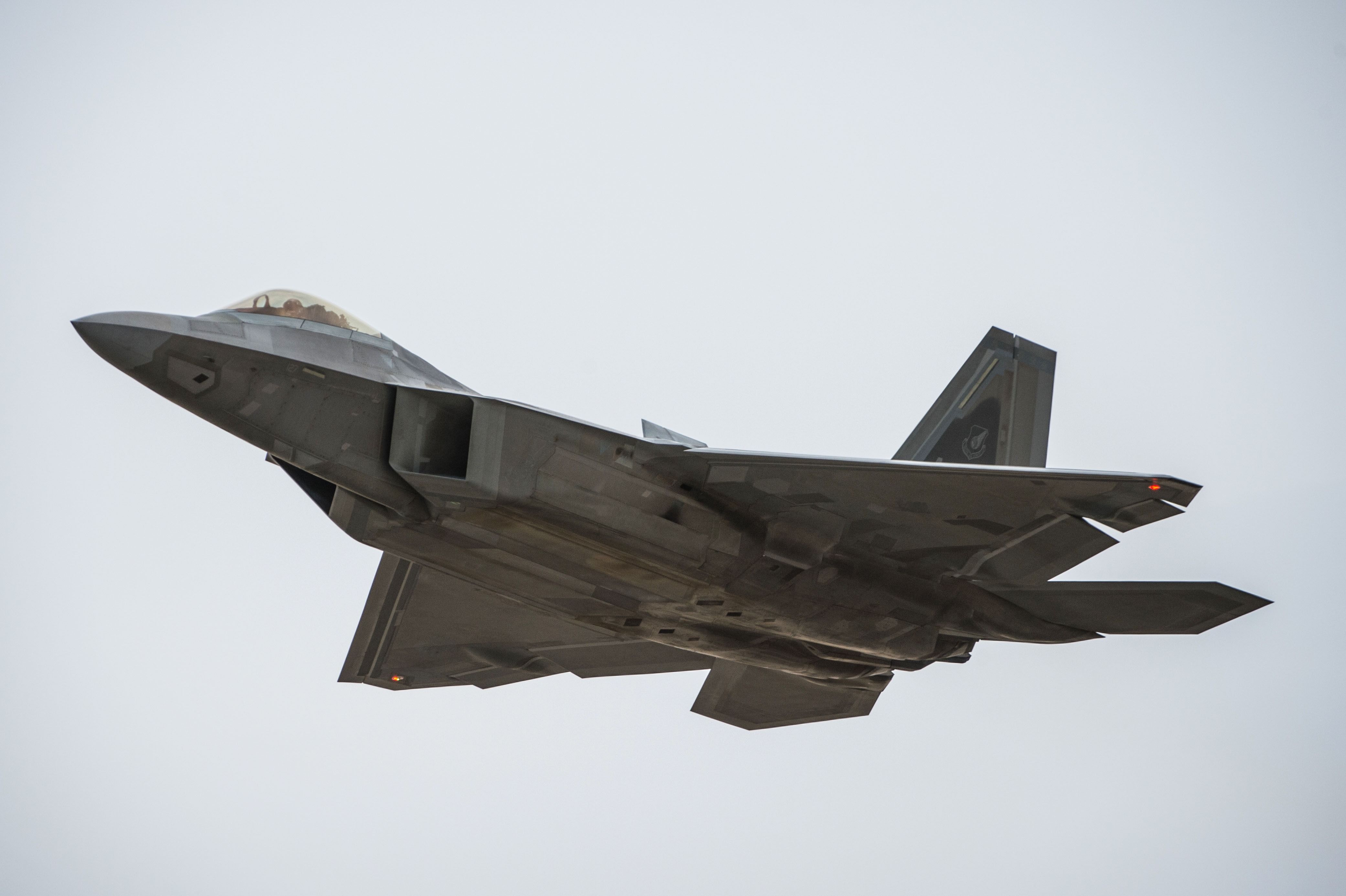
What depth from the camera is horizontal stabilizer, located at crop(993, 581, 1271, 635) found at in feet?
38.7

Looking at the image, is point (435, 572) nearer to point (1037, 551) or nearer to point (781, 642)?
point (781, 642)

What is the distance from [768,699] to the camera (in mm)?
15406

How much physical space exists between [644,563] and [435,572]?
Answer: 4068mm

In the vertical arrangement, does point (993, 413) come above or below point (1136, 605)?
above

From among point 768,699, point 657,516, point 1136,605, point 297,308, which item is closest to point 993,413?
point 1136,605

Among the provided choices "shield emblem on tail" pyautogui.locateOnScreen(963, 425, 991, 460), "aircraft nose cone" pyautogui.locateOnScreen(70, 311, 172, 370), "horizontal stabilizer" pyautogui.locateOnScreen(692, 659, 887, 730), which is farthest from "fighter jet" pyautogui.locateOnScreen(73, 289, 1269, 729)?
"shield emblem on tail" pyautogui.locateOnScreen(963, 425, 991, 460)

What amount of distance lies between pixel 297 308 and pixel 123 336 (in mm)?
1399

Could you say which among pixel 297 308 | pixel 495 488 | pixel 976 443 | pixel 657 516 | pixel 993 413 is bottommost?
pixel 495 488

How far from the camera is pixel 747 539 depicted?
1098 cm

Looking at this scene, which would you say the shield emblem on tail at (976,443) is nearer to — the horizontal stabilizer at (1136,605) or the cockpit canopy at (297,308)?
the horizontal stabilizer at (1136,605)

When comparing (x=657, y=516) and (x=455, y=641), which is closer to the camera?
(x=657, y=516)

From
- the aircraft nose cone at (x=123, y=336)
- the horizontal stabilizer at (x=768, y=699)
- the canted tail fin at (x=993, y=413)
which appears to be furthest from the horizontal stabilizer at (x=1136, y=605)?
the aircraft nose cone at (x=123, y=336)

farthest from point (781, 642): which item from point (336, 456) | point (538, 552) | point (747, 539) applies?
point (336, 456)

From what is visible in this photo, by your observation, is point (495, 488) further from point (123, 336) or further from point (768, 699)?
point (768, 699)
